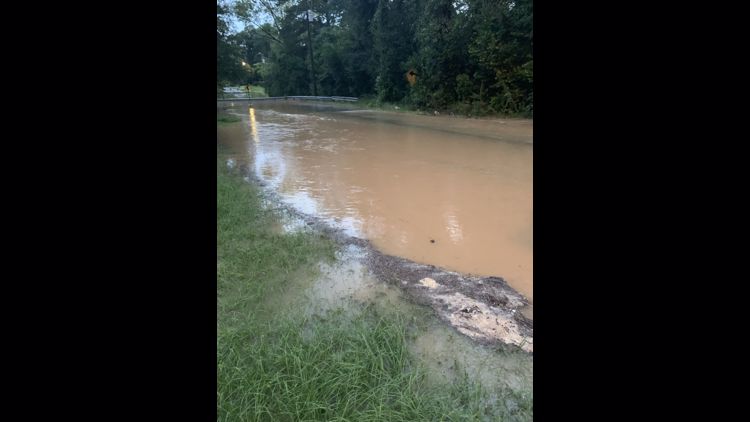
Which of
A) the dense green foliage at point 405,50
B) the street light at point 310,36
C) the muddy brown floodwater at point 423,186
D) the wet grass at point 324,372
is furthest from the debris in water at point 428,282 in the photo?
the street light at point 310,36

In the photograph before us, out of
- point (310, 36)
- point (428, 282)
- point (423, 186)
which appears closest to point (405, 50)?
point (310, 36)

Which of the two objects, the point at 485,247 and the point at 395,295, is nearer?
the point at 395,295

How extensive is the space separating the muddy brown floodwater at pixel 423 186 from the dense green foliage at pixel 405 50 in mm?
2795

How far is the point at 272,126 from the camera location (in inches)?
762

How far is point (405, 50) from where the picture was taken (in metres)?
26.1

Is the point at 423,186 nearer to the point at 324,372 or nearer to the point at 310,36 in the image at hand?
the point at 324,372

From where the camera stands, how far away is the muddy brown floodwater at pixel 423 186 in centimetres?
493

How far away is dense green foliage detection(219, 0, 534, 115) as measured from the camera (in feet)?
55.2

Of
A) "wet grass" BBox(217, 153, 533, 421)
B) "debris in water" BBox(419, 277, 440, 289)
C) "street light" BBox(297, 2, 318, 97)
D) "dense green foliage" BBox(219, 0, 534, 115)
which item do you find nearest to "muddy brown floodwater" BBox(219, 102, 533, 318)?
"debris in water" BBox(419, 277, 440, 289)
